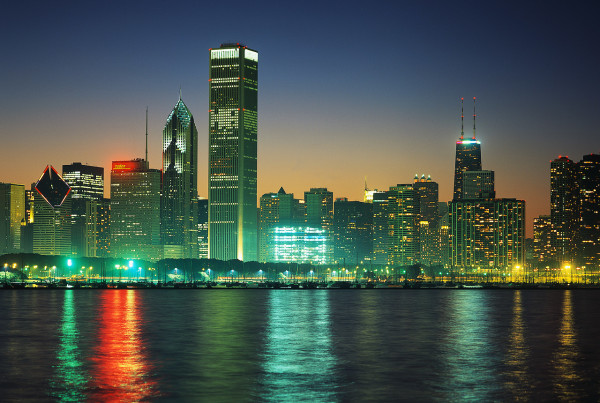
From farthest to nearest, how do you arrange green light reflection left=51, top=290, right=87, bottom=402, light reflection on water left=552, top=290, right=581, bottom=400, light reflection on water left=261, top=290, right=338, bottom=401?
light reflection on water left=552, top=290, right=581, bottom=400 < light reflection on water left=261, top=290, right=338, bottom=401 < green light reflection left=51, top=290, right=87, bottom=402

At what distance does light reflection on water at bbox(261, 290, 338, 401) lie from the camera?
4416 cm

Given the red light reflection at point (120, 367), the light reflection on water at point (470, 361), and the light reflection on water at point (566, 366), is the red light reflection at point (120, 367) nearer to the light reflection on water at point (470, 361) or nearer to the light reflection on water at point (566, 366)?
the light reflection on water at point (470, 361)

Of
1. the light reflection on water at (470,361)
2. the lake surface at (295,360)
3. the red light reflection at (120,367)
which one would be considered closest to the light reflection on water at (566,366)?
the lake surface at (295,360)

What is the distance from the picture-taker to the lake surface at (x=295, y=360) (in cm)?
4459

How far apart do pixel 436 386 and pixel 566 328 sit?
4974cm

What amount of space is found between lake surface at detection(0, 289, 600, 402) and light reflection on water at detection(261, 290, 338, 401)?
0.09 m

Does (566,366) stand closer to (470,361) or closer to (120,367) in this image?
(470,361)

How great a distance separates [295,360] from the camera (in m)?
58.2

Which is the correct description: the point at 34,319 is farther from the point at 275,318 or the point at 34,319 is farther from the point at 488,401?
the point at 488,401

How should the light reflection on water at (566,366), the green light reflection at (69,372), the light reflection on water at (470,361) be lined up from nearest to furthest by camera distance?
the green light reflection at (69,372) → the light reflection on water at (470,361) → the light reflection on water at (566,366)

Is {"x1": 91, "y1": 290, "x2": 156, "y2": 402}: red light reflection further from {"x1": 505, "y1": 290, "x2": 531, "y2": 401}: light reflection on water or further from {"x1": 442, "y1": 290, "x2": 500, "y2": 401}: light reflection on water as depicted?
{"x1": 505, "y1": 290, "x2": 531, "y2": 401}: light reflection on water

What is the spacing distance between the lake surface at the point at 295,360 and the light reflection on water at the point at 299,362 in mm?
89

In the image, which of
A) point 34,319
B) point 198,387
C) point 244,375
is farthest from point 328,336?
point 34,319

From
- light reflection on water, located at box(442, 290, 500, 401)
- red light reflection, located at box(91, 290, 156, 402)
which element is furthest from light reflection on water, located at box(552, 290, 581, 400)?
red light reflection, located at box(91, 290, 156, 402)
